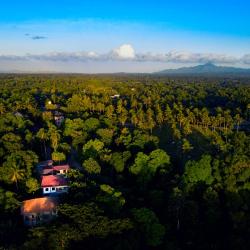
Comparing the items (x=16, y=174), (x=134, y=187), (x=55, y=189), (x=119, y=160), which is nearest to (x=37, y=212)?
(x=55, y=189)

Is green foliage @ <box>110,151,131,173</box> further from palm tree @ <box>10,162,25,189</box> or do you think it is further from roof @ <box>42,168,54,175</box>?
palm tree @ <box>10,162,25,189</box>

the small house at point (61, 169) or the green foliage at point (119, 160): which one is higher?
the green foliage at point (119, 160)

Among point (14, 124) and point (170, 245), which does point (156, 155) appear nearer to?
point (170, 245)

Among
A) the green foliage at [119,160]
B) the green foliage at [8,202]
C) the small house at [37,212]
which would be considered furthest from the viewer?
the green foliage at [119,160]

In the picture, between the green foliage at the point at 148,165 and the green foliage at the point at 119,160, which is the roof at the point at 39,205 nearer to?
the green foliage at the point at 148,165

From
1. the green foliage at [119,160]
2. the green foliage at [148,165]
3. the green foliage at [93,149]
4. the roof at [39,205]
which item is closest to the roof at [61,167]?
the green foliage at [93,149]

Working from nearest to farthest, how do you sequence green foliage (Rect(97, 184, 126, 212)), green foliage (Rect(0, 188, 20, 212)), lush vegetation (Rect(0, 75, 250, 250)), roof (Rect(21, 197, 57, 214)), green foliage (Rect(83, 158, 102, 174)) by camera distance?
lush vegetation (Rect(0, 75, 250, 250))
green foliage (Rect(97, 184, 126, 212))
roof (Rect(21, 197, 57, 214))
green foliage (Rect(0, 188, 20, 212))
green foliage (Rect(83, 158, 102, 174))

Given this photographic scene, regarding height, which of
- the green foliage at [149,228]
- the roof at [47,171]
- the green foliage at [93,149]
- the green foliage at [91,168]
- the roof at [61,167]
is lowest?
the green foliage at [149,228]

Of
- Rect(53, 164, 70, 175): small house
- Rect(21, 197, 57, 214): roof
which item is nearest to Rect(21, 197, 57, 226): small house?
Rect(21, 197, 57, 214): roof
